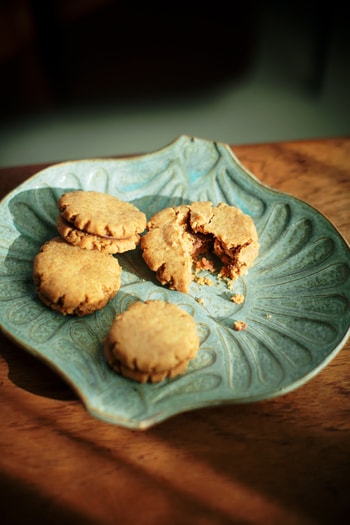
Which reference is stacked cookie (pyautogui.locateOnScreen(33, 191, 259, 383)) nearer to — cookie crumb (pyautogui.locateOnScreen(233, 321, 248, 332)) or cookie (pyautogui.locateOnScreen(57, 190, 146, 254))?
cookie (pyautogui.locateOnScreen(57, 190, 146, 254))

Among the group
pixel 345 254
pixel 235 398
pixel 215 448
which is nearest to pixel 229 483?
pixel 215 448

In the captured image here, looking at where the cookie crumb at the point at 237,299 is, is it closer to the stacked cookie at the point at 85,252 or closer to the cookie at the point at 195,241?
the cookie at the point at 195,241

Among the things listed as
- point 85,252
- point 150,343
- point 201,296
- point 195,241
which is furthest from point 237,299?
point 85,252

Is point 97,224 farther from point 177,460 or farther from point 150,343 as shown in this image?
point 177,460

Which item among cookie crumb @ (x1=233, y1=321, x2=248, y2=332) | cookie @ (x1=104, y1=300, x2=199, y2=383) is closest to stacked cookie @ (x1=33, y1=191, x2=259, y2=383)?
cookie @ (x1=104, y1=300, x2=199, y2=383)

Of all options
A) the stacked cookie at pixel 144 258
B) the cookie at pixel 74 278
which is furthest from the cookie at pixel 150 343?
the cookie at pixel 74 278

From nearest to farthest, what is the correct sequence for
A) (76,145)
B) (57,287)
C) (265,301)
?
(57,287), (265,301), (76,145)

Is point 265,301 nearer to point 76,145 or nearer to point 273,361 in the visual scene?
point 273,361
